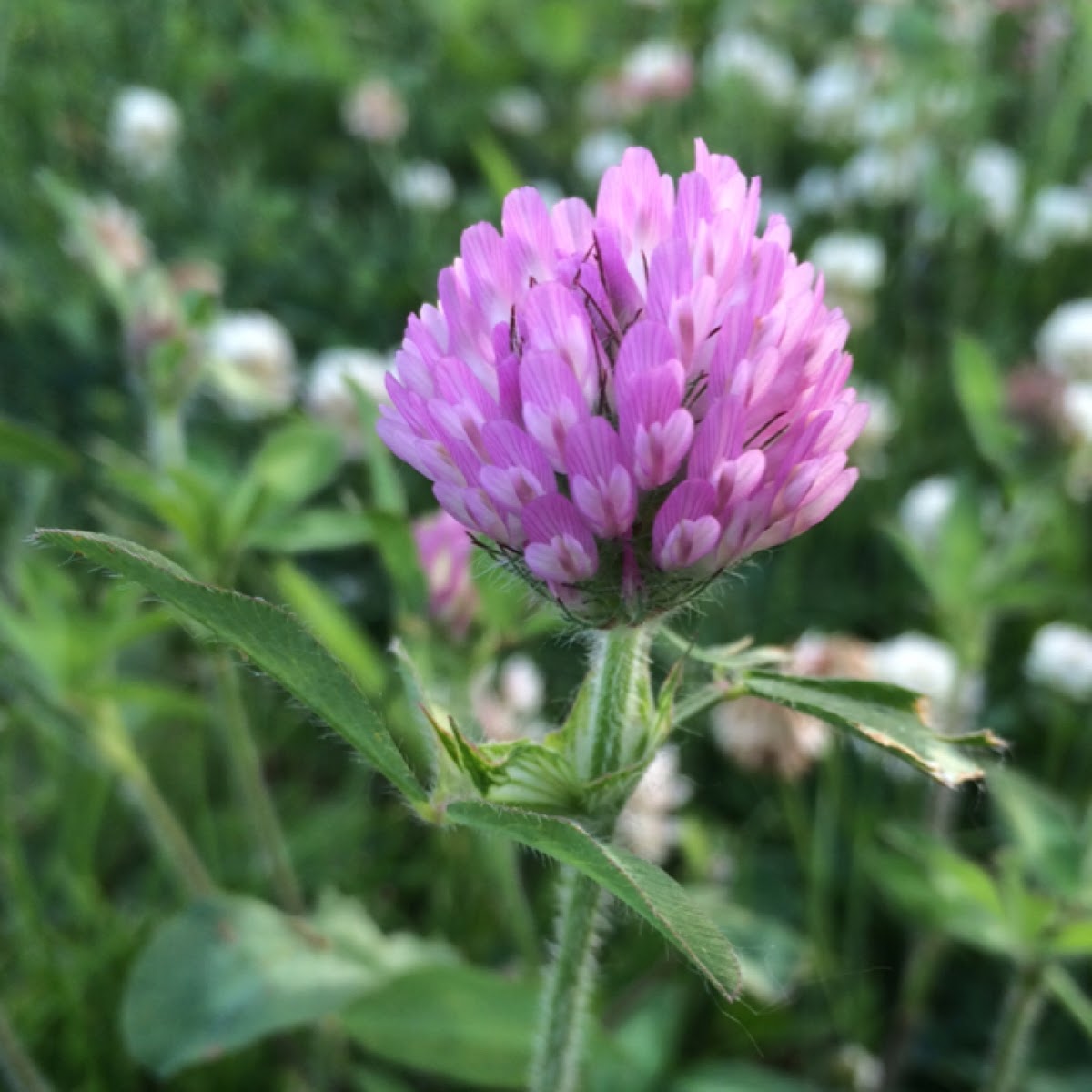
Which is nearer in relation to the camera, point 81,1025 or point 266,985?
point 266,985

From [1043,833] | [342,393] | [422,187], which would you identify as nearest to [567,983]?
[1043,833]

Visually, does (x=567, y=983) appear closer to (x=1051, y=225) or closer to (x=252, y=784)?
(x=252, y=784)

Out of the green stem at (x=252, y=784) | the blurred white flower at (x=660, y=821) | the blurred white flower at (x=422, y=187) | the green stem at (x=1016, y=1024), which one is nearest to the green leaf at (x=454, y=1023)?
the green stem at (x=252, y=784)

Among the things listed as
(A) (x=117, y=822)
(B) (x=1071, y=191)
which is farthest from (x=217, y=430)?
(B) (x=1071, y=191)

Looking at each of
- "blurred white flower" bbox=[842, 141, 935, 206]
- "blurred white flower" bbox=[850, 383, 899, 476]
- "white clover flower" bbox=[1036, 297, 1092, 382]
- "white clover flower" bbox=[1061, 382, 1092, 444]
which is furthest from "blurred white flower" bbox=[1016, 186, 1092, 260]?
"white clover flower" bbox=[1061, 382, 1092, 444]

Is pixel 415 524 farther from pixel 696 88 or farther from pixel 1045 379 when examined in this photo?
pixel 696 88

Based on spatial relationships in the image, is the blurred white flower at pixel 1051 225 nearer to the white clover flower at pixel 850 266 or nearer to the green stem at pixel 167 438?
the white clover flower at pixel 850 266
